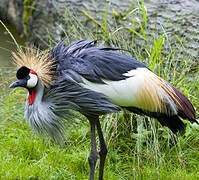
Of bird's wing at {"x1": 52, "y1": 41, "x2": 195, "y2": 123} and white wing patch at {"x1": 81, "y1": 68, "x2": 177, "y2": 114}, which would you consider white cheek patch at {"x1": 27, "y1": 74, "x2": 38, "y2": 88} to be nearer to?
bird's wing at {"x1": 52, "y1": 41, "x2": 195, "y2": 123}

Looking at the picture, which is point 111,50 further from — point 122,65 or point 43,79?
point 43,79

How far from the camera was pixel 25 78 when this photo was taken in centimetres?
261

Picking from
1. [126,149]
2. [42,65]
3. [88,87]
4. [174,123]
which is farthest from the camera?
[126,149]

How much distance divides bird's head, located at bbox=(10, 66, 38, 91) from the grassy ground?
1.82 ft

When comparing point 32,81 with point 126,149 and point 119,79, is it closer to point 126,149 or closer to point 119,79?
point 119,79

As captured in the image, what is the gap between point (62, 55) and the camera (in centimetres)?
268

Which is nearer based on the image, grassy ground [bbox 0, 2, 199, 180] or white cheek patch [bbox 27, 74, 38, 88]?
white cheek patch [bbox 27, 74, 38, 88]

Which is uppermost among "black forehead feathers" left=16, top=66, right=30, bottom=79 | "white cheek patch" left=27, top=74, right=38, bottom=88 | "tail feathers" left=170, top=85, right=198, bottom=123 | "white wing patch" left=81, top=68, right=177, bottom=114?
"black forehead feathers" left=16, top=66, right=30, bottom=79

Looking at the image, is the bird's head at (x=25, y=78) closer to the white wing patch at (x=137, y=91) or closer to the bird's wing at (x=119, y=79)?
the bird's wing at (x=119, y=79)

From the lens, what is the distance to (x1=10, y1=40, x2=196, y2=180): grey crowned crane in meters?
2.55

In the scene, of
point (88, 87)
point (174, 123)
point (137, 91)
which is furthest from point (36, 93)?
point (174, 123)

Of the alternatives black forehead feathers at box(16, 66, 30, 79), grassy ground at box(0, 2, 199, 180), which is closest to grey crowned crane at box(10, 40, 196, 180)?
black forehead feathers at box(16, 66, 30, 79)

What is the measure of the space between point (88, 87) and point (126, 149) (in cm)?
115

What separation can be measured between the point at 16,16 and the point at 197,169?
16.3 ft
